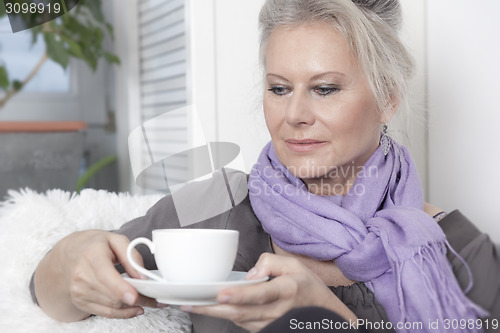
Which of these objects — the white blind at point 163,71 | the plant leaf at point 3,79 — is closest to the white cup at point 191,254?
the white blind at point 163,71

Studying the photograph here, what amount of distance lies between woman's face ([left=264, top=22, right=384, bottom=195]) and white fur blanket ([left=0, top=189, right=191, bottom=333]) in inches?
14.7

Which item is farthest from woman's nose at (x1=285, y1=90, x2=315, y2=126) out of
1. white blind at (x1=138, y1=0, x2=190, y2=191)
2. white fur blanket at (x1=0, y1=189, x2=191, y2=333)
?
white blind at (x1=138, y1=0, x2=190, y2=191)

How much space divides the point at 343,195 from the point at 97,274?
0.65m

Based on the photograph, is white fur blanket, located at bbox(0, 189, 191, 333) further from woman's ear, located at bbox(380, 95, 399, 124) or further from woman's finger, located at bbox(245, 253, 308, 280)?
woman's ear, located at bbox(380, 95, 399, 124)

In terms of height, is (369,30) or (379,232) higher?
(369,30)

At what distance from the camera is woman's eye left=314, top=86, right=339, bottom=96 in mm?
1104

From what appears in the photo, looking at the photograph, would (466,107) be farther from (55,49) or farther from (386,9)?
(55,49)

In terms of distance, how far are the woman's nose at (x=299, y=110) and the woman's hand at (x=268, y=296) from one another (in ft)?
1.30

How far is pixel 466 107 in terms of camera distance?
5.35 feet

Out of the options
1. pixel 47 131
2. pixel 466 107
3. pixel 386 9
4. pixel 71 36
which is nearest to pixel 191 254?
pixel 386 9

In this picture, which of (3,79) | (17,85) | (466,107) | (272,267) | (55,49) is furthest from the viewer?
(17,85)

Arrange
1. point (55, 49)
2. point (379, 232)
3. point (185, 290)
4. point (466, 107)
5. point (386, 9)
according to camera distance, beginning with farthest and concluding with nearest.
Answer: point (55, 49) < point (466, 107) < point (386, 9) < point (379, 232) < point (185, 290)

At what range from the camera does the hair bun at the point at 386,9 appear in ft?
3.82

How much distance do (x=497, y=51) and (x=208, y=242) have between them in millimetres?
1186
